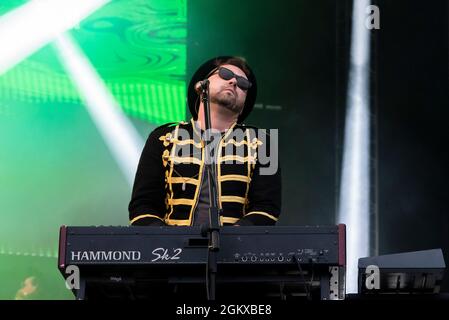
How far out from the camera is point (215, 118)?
476cm

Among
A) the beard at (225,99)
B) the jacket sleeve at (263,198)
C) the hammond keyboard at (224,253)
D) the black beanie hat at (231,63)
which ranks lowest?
the hammond keyboard at (224,253)

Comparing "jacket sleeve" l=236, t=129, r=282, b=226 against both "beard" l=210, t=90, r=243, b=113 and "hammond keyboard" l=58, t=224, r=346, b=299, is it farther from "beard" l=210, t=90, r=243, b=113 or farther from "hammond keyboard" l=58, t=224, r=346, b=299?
"hammond keyboard" l=58, t=224, r=346, b=299

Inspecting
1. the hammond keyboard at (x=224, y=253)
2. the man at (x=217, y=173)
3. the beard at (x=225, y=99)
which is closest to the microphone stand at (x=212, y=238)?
the hammond keyboard at (x=224, y=253)

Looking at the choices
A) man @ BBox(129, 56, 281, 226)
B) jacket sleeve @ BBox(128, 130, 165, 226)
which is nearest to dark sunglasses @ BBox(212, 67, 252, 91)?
man @ BBox(129, 56, 281, 226)

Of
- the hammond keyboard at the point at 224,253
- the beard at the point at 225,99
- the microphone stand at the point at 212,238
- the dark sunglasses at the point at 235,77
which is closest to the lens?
the microphone stand at the point at 212,238

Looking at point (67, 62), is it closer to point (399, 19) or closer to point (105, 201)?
point (105, 201)

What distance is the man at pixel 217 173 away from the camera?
4.49 metres

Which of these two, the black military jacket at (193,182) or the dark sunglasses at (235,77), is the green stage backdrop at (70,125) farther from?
the dark sunglasses at (235,77)

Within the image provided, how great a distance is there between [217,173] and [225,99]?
1.16ft

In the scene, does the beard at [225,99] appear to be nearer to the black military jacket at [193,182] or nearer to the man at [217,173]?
the man at [217,173]

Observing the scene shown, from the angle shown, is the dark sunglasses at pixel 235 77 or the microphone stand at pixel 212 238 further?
the dark sunglasses at pixel 235 77

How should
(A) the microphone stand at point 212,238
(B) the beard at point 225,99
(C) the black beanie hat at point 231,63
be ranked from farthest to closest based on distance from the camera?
(C) the black beanie hat at point 231,63
(B) the beard at point 225,99
(A) the microphone stand at point 212,238

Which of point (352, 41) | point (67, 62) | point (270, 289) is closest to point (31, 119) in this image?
point (67, 62)

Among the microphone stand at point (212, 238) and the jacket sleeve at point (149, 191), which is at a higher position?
the jacket sleeve at point (149, 191)
